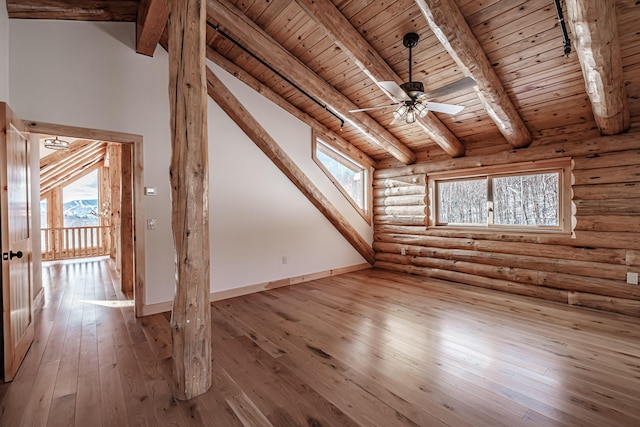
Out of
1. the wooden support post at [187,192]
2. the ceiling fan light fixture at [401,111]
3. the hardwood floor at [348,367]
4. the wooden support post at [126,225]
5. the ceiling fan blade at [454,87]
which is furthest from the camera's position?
the wooden support post at [126,225]

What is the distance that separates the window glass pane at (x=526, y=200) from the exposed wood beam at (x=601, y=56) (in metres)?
1.09

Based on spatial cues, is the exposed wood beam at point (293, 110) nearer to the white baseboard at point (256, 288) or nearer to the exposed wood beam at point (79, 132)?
the exposed wood beam at point (79, 132)

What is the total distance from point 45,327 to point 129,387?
202 centimetres

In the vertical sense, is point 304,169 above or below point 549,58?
below

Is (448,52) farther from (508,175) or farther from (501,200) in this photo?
(501,200)

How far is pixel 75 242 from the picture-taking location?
834 centimetres

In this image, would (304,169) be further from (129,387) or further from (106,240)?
(106,240)

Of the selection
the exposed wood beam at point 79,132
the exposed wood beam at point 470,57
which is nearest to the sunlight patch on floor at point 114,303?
the exposed wood beam at point 79,132

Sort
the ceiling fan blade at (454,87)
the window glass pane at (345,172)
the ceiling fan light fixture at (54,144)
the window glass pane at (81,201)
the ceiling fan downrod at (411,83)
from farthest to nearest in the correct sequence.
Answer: the window glass pane at (81,201)
the window glass pane at (345,172)
the ceiling fan light fixture at (54,144)
the ceiling fan downrod at (411,83)
the ceiling fan blade at (454,87)

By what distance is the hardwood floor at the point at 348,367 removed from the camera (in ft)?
6.16

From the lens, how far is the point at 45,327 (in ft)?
10.8

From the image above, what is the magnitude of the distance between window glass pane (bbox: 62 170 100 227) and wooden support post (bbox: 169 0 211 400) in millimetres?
9778

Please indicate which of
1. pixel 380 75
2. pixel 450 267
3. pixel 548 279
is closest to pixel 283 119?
pixel 380 75

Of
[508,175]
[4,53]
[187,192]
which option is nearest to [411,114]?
[187,192]
